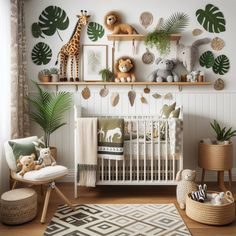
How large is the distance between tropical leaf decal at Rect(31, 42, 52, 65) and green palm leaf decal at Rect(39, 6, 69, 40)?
167mm

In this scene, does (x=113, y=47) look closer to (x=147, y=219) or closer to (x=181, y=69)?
(x=181, y=69)

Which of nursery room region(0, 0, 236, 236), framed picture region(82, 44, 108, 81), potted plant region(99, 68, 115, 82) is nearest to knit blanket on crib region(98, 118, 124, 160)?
nursery room region(0, 0, 236, 236)

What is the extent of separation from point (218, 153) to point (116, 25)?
73.1 inches

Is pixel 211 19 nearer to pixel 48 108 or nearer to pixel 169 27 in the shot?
pixel 169 27

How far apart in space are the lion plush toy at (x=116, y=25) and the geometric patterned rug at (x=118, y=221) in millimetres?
1961

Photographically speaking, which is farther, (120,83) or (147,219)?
(120,83)

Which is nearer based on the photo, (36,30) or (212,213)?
(212,213)

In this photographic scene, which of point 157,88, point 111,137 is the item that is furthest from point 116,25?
point 111,137

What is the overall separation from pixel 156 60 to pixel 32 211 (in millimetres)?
2205

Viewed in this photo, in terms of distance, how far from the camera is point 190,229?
2535mm

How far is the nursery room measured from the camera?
329cm

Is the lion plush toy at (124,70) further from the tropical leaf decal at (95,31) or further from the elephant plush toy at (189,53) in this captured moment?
the elephant plush toy at (189,53)

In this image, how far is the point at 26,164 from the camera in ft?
9.26

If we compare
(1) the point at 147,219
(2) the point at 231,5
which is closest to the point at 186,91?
(2) the point at 231,5
